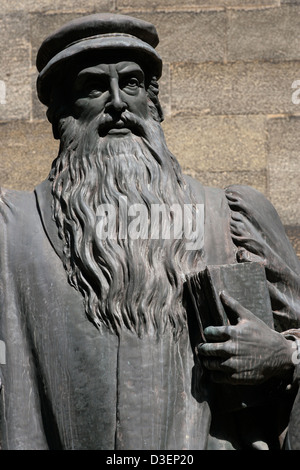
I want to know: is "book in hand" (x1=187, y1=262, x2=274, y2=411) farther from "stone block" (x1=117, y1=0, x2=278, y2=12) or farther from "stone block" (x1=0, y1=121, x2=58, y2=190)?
"stone block" (x1=117, y1=0, x2=278, y2=12)

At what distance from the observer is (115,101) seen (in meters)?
4.73

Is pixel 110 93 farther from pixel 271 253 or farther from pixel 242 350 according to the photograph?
pixel 242 350

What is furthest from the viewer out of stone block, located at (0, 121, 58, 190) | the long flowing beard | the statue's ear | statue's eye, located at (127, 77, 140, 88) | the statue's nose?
stone block, located at (0, 121, 58, 190)

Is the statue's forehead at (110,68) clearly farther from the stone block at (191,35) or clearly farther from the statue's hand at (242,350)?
the stone block at (191,35)

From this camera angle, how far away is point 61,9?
6.54 m

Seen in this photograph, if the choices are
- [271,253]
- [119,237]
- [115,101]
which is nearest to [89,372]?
[119,237]

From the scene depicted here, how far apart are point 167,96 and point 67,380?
2.27m

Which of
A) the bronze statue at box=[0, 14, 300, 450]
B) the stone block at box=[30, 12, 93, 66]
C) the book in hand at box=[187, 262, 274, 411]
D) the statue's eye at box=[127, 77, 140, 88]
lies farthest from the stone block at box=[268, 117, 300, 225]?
the book in hand at box=[187, 262, 274, 411]

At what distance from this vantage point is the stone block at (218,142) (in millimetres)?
6367

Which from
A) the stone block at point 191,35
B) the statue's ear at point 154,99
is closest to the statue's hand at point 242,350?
the statue's ear at point 154,99

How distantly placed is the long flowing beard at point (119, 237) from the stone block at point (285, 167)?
154 centimetres

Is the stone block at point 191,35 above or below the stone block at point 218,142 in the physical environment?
above

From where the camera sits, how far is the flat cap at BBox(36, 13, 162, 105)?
15.7 ft
